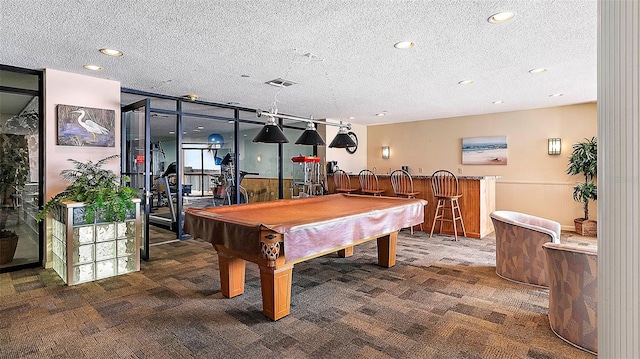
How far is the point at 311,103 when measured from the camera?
20.7ft

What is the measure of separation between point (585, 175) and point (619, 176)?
629cm

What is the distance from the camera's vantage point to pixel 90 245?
368 cm

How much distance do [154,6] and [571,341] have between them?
12.6 ft

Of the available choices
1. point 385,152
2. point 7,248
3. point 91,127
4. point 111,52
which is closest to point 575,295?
point 111,52

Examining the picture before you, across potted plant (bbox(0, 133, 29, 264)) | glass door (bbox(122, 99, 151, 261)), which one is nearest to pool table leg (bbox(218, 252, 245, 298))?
glass door (bbox(122, 99, 151, 261))

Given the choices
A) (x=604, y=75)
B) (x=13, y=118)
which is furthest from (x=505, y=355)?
(x=13, y=118)

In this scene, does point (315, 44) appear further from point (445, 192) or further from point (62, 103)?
point (445, 192)

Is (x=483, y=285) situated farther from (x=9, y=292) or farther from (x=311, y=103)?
(x=9, y=292)

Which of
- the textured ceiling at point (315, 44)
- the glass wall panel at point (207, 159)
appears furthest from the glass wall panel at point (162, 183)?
the textured ceiling at point (315, 44)

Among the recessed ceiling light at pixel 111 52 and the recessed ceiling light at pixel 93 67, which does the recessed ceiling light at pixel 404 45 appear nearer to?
the recessed ceiling light at pixel 111 52

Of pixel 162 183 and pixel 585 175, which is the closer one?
pixel 585 175

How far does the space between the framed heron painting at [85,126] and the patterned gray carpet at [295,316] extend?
5.38 ft

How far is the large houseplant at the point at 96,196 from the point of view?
143 inches

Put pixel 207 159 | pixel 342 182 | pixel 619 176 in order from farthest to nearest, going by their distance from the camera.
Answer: pixel 207 159 < pixel 342 182 < pixel 619 176
